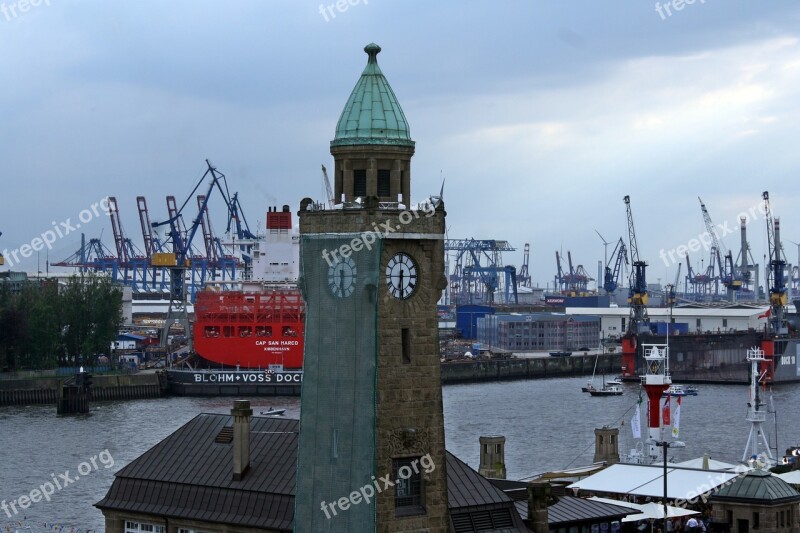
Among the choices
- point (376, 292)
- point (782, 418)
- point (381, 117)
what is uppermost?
point (381, 117)

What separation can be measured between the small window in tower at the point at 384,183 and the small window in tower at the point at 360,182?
0.68ft

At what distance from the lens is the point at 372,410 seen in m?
20.1

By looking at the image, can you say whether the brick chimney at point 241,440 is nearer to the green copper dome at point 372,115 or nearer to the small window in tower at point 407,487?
the small window in tower at point 407,487

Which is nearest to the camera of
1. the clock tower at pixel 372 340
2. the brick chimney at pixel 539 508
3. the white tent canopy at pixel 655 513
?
the clock tower at pixel 372 340

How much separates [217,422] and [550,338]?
137848mm

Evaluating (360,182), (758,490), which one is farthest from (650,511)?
(360,182)

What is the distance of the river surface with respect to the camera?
5066 cm

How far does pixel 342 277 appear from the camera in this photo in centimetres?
2059

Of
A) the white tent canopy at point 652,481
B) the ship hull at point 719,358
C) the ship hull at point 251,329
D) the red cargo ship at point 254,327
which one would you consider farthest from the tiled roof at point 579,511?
the ship hull at point 719,358

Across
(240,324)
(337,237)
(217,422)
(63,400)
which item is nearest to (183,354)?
(240,324)

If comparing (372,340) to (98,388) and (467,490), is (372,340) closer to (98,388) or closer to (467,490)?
(467,490)

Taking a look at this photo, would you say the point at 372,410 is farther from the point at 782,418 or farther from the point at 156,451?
the point at 782,418

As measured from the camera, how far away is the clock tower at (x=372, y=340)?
20188mm

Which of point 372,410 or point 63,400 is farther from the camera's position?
point 63,400
